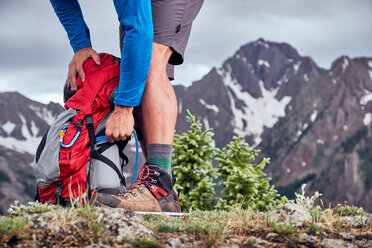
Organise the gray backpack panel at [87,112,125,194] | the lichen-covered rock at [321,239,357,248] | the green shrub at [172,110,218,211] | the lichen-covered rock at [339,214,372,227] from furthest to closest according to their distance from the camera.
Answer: the green shrub at [172,110,218,211]
the gray backpack panel at [87,112,125,194]
the lichen-covered rock at [339,214,372,227]
the lichen-covered rock at [321,239,357,248]

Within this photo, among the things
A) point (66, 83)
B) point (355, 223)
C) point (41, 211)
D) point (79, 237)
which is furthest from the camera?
point (66, 83)

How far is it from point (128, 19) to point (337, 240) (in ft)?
10.2

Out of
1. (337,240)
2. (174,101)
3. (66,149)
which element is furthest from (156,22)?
(337,240)

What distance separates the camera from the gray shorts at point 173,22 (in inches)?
186

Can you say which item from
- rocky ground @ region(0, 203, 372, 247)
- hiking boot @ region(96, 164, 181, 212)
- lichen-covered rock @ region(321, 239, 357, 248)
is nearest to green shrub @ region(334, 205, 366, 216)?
rocky ground @ region(0, 203, 372, 247)

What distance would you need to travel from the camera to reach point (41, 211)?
325 centimetres

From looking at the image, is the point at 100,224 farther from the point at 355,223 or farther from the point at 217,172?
the point at 217,172

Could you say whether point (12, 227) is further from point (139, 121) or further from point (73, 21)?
point (73, 21)

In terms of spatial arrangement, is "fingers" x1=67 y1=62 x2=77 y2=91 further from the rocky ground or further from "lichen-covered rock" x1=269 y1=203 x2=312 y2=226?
"lichen-covered rock" x1=269 y1=203 x2=312 y2=226

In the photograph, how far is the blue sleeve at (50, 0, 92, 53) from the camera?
17.6ft

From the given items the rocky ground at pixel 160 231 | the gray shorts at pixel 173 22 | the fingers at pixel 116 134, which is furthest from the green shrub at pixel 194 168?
the rocky ground at pixel 160 231

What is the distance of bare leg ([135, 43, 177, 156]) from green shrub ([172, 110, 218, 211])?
16.3m

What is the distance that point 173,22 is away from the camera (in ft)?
15.6

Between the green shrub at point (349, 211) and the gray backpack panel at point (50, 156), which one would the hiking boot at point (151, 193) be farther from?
the green shrub at point (349, 211)
